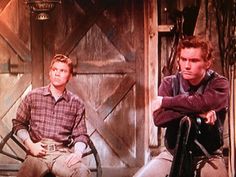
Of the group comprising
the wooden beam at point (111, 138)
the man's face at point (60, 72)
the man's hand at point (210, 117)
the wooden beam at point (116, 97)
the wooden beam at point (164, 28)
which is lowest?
the wooden beam at point (111, 138)

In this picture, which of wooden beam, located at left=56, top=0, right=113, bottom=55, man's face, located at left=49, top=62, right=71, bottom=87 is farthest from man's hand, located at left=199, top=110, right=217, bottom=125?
wooden beam, located at left=56, top=0, right=113, bottom=55

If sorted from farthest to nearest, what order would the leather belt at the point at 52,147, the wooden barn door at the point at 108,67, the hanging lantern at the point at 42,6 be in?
the wooden barn door at the point at 108,67 → the hanging lantern at the point at 42,6 → the leather belt at the point at 52,147

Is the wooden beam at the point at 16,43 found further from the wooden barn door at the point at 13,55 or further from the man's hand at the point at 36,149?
the man's hand at the point at 36,149

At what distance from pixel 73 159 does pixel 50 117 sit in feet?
1.81

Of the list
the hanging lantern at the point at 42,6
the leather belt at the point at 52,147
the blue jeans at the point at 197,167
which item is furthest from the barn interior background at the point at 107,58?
the blue jeans at the point at 197,167

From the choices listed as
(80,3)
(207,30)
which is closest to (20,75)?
(80,3)

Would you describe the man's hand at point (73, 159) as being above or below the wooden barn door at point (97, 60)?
below

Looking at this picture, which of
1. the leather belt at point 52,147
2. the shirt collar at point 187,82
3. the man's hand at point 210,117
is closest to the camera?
the man's hand at point 210,117

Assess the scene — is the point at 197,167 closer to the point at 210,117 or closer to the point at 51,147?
the point at 210,117

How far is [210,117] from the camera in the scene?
5312 mm

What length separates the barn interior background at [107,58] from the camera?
7.89 m

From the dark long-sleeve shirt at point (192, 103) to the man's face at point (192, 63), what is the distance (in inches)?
5.2

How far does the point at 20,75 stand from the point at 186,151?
12.4 feet

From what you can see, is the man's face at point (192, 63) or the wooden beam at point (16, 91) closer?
the man's face at point (192, 63)
